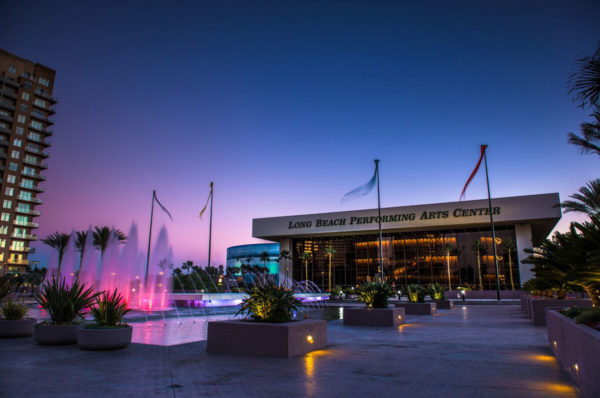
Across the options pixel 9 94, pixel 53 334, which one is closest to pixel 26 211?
pixel 9 94

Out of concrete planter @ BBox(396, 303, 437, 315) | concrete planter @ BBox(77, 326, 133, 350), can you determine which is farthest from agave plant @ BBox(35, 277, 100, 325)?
concrete planter @ BBox(396, 303, 437, 315)

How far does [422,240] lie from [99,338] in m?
52.3

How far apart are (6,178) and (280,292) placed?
97.3m

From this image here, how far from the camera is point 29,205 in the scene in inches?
3477

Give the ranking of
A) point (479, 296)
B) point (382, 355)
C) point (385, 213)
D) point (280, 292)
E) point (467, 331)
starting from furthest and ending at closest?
1. point (385, 213)
2. point (479, 296)
3. point (467, 331)
4. point (280, 292)
5. point (382, 355)

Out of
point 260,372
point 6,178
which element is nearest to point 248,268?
point 6,178

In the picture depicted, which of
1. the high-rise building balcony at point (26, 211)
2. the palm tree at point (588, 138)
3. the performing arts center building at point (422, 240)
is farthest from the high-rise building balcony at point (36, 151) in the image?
the palm tree at point (588, 138)

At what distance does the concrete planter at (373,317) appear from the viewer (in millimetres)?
15266

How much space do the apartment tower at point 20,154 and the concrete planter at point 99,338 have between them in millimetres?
88087

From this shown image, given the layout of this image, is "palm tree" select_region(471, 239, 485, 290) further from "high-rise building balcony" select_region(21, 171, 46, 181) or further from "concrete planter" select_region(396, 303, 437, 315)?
"high-rise building balcony" select_region(21, 171, 46, 181)

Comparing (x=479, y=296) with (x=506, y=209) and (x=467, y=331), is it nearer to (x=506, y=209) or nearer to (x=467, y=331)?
(x=506, y=209)

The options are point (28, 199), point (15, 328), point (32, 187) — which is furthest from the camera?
point (32, 187)

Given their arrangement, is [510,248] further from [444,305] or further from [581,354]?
[581,354]

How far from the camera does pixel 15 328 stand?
11211 millimetres
